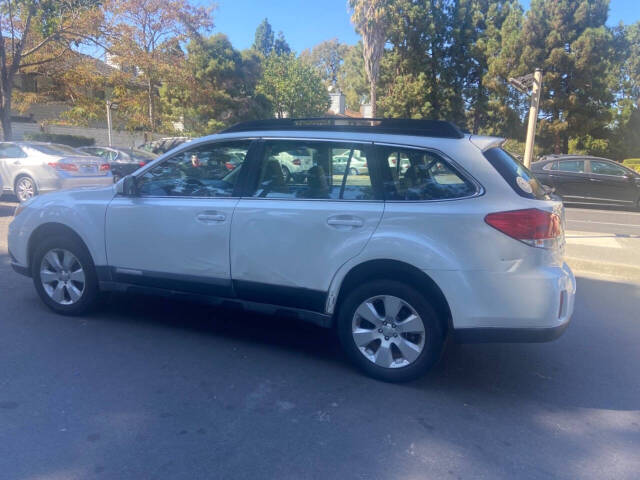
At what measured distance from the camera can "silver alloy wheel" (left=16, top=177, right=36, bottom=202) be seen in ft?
37.8

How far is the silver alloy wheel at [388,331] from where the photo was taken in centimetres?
378

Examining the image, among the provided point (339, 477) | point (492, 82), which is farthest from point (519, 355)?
point (492, 82)

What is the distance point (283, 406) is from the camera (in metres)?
3.49

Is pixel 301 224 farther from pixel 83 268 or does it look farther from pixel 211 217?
pixel 83 268

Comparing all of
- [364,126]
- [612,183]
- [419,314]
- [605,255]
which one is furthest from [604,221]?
[419,314]

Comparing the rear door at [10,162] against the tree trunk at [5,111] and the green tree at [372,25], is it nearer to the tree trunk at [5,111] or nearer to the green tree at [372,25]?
the tree trunk at [5,111]

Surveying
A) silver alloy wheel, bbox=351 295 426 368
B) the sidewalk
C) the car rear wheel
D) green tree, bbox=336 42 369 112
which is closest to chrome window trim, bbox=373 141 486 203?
silver alloy wheel, bbox=351 295 426 368

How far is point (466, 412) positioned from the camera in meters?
3.50

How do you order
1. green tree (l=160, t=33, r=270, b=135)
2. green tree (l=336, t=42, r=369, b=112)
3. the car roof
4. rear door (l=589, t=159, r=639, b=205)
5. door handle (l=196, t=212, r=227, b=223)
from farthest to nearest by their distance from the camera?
1. green tree (l=336, t=42, r=369, b=112)
2. green tree (l=160, t=33, r=270, b=135)
3. rear door (l=589, t=159, r=639, b=205)
4. door handle (l=196, t=212, r=227, b=223)
5. the car roof

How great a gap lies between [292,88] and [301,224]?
2902 cm

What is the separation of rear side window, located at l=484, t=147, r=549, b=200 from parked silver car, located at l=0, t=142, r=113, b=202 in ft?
33.0

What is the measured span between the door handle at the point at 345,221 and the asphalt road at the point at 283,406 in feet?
3.65

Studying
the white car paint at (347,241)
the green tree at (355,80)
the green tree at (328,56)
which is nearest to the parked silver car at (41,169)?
the white car paint at (347,241)

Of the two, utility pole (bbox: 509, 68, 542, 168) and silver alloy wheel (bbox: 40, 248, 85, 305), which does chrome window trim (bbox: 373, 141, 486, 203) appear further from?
utility pole (bbox: 509, 68, 542, 168)
